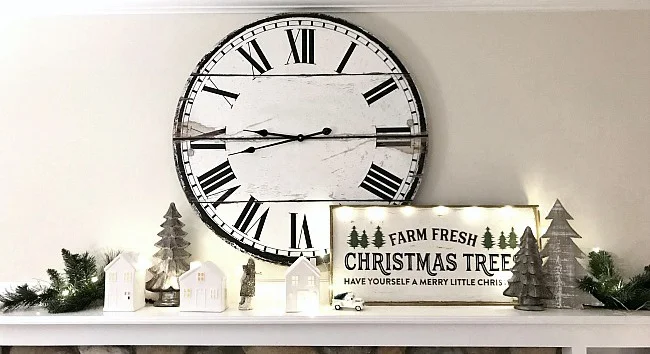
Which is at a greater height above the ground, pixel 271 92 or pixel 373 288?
pixel 271 92

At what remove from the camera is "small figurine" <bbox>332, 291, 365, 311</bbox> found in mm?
1810

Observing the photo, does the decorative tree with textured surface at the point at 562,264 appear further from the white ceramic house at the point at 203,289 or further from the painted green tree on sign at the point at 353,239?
the white ceramic house at the point at 203,289

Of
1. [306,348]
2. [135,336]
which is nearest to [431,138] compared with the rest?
[306,348]

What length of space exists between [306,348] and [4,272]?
3.64ft

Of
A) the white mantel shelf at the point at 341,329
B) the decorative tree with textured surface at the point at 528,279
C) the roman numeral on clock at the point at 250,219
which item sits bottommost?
the white mantel shelf at the point at 341,329

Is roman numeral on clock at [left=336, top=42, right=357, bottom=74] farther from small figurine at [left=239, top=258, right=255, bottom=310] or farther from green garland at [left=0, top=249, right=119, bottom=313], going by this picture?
green garland at [left=0, top=249, right=119, bottom=313]

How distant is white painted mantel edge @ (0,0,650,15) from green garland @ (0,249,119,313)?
88 centimetres

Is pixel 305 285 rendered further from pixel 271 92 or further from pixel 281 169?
pixel 271 92

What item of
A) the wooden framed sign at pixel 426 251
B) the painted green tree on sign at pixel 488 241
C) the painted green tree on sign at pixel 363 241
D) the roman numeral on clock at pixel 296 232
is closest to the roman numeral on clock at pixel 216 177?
the roman numeral on clock at pixel 296 232

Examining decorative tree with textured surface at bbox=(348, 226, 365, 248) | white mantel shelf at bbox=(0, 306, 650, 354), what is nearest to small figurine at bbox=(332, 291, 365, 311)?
white mantel shelf at bbox=(0, 306, 650, 354)

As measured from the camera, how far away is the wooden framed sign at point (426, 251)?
6.21 feet

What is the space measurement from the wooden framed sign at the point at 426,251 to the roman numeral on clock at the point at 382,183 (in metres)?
0.06

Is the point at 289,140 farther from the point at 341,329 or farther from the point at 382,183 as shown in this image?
the point at 341,329

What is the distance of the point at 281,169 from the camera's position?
201cm
